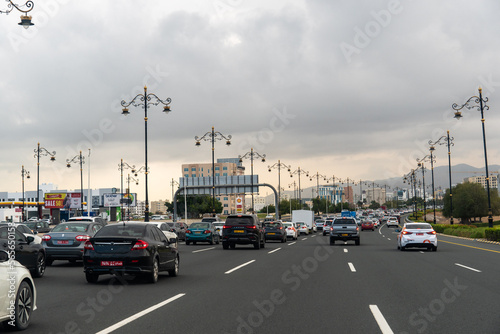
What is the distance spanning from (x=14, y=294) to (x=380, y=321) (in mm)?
5283

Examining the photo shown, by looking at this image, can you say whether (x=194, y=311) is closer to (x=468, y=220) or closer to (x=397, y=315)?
(x=397, y=315)

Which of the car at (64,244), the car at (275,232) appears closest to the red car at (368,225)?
the car at (275,232)

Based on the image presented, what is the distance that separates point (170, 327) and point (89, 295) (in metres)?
4.32

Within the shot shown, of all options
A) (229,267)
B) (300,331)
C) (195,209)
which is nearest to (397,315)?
(300,331)

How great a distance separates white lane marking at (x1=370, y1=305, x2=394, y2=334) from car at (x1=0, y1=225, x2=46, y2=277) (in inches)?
342

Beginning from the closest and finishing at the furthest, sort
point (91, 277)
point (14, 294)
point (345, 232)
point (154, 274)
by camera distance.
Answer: point (14, 294) < point (154, 274) < point (91, 277) < point (345, 232)

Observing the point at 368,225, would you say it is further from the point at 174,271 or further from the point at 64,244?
the point at 174,271

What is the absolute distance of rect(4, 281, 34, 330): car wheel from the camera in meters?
7.48

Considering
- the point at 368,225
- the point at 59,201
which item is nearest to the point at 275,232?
the point at 368,225

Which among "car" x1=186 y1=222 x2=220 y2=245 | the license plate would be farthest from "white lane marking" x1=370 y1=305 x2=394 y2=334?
"car" x1=186 y1=222 x2=220 y2=245

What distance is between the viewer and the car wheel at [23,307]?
748 cm

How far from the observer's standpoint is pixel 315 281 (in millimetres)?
14227

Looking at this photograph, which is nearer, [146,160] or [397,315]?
[397,315]

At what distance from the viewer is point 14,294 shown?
7340 millimetres
